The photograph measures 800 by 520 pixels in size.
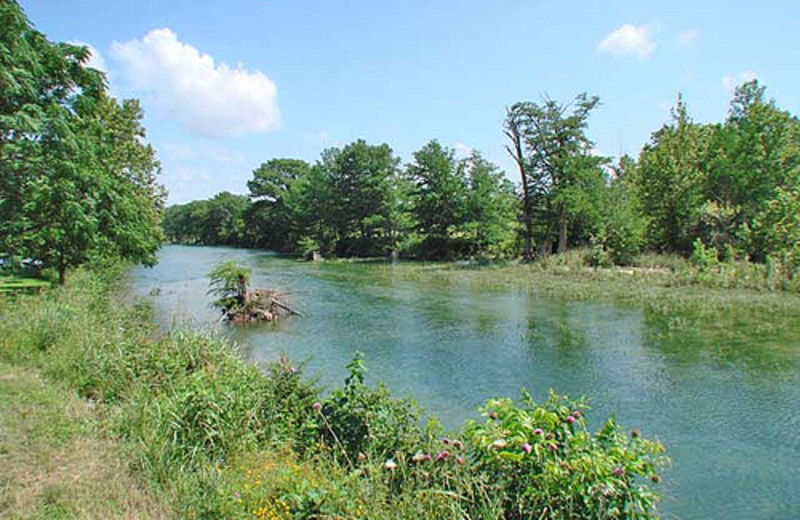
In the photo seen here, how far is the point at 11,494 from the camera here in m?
3.93

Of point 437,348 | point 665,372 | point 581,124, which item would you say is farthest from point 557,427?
point 581,124

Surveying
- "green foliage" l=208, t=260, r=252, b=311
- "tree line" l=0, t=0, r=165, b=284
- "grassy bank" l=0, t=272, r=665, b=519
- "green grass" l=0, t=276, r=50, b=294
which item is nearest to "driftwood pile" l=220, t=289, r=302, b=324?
"green foliage" l=208, t=260, r=252, b=311

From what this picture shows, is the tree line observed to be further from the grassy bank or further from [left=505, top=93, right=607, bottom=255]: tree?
[left=505, top=93, right=607, bottom=255]: tree

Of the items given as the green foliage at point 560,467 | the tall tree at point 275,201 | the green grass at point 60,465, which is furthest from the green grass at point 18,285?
the tall tree at point 275,201

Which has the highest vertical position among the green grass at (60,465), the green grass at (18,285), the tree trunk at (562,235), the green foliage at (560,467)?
the tree trunk at (562,235)

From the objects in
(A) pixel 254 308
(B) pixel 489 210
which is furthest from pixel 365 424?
(B) pixel 489 210

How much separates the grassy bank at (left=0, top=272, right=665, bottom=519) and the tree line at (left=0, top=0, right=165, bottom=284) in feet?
20.9

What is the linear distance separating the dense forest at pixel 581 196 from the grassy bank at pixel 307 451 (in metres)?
23.3

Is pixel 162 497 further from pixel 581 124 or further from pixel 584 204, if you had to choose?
pixel 581 124

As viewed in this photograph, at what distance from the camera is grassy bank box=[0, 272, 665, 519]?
13.1ft

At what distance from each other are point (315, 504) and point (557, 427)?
2165 millimetres

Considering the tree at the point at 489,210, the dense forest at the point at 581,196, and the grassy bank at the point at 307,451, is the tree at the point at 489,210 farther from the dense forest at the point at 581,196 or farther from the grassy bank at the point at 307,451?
the grassy bank at the point at 307,451

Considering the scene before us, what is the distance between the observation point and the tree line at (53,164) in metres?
11.6

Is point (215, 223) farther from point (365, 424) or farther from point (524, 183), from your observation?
point (365, 424)
